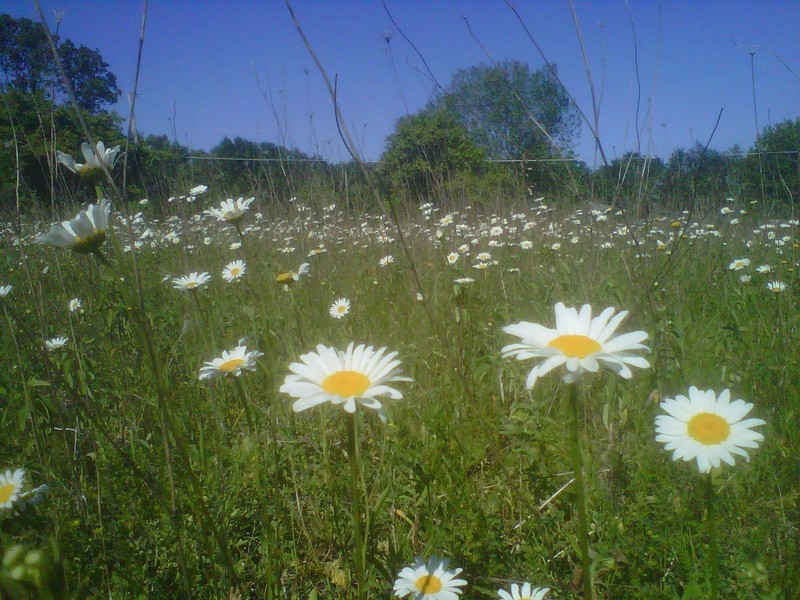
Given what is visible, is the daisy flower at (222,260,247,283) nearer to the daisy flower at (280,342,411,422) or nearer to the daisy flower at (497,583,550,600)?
the daisy flower at (280,342,411,422)

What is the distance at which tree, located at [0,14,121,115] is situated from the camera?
180cm

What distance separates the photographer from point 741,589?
1.06 m

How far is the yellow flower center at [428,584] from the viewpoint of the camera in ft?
3.36

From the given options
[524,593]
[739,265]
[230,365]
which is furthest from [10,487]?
[739,265]

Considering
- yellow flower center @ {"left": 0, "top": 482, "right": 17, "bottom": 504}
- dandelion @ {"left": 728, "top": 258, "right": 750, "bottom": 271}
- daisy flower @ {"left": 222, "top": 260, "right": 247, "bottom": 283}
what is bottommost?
yellow flower center @ {"left": 0, "top": 482, "right": 17, "bottom": 504}

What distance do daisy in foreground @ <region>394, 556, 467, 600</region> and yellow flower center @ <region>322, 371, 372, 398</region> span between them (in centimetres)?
45

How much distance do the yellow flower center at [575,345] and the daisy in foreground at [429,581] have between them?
20.6 inches

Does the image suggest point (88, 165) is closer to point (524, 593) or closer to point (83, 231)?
point (83, 231)

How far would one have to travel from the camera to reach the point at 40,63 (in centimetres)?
195

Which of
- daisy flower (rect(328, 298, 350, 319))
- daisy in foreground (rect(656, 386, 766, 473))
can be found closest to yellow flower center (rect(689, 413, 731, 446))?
daisy in foreground (rect(656, 386, 766, 473))

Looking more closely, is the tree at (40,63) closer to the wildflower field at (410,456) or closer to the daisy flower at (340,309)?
the wildflower field at (410,456)

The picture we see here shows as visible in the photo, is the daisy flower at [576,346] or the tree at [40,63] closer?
the daisy flower at [576,346]

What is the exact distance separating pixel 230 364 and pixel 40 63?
152cm

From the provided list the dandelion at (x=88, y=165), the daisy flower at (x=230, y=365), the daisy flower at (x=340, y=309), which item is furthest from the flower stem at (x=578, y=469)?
the daisy flower at (x=340, y=309)
